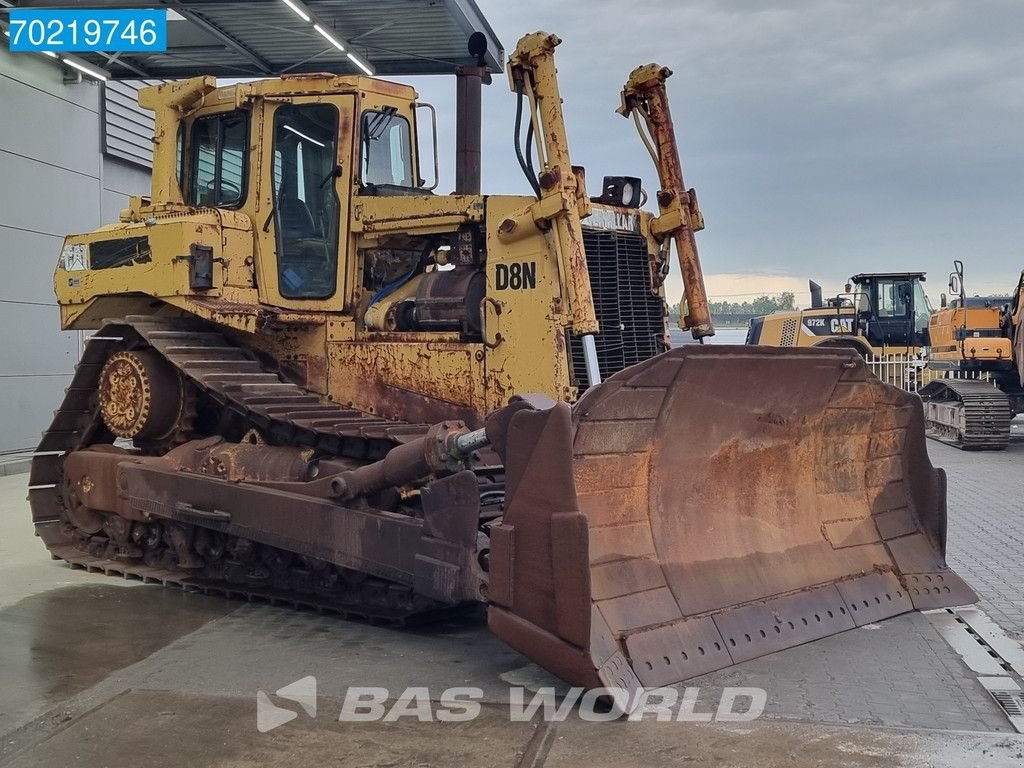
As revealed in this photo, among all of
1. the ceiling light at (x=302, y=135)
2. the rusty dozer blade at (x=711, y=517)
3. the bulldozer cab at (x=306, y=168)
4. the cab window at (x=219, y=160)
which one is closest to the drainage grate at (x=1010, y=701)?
the rusty dozer blade at (x=711, y=517)

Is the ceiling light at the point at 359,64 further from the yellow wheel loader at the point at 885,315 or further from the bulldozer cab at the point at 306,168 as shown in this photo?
the yellow wheel loader at the point at 885,315

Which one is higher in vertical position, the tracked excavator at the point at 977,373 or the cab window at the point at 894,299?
the cab window at the point at 894,299

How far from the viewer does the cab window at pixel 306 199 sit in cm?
725

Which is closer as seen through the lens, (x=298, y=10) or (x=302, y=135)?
(x=302, y=135)

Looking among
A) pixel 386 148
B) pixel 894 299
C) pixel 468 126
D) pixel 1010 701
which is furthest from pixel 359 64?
pixel 894 299

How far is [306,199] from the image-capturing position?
289 inches

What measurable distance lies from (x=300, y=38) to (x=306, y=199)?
8290 millimetres

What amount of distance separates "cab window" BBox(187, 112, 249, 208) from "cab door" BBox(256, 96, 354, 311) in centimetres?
25

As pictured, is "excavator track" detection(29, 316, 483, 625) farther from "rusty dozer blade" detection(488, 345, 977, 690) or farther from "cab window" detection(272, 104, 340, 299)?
"rusty dozer blade" detection(488, 345, 977, 690)

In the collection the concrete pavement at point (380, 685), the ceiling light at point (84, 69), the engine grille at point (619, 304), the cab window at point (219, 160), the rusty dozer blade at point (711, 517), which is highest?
the ceiling light at point (84, 69)

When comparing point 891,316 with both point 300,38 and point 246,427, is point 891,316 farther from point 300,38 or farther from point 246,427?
point 246,427

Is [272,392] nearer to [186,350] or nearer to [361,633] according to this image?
[186,350]

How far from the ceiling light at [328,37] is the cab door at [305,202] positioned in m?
7.32

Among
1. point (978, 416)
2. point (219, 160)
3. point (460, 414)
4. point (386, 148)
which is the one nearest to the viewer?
point (460, 414)
